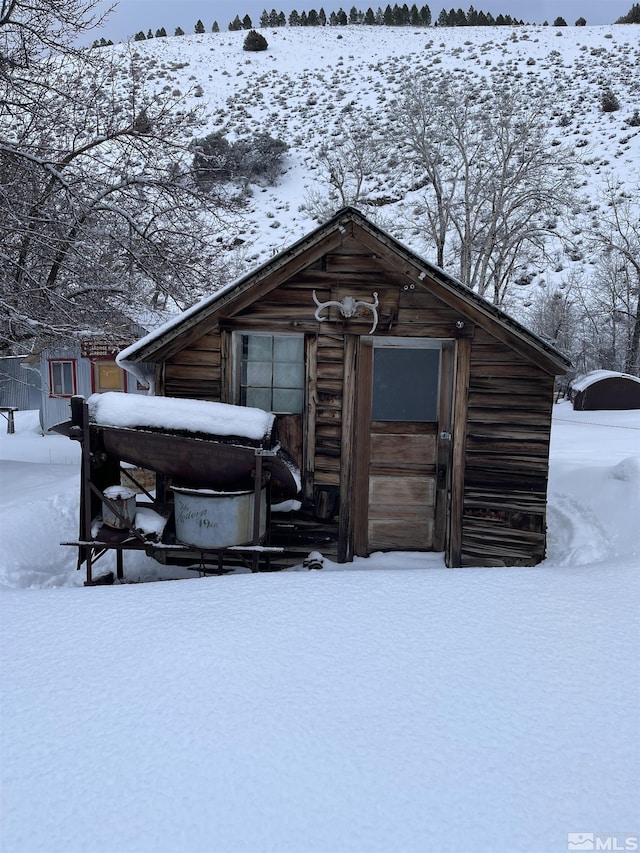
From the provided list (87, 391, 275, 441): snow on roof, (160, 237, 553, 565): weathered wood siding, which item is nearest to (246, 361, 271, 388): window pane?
(160, 237, 553, 565): weathered wood siding

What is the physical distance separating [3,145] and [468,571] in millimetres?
9079

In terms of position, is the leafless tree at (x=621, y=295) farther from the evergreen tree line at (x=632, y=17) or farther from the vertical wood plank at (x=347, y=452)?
the evergreen tree line at (x=632, y=17)

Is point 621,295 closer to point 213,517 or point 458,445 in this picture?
point 458,445

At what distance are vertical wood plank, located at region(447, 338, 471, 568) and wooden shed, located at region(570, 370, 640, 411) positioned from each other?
16.0 metres

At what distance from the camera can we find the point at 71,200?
880 centimetres

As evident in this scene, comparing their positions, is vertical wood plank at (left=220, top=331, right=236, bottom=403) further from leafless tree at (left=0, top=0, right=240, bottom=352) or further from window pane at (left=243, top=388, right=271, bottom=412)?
leafless tree at (left=0, top=0, right=240, bottom=352)

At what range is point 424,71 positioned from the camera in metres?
51.4

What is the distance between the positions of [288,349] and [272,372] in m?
0.36

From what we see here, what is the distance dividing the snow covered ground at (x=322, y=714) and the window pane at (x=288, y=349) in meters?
2.89

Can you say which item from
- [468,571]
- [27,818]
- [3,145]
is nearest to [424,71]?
[3,145]

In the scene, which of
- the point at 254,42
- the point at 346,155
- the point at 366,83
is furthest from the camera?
the point at 254,42

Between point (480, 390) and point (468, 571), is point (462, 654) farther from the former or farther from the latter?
point (480, 390)

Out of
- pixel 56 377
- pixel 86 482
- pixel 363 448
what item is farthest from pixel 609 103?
pixel 86 482

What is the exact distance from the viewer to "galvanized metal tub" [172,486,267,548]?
588 centimetres
